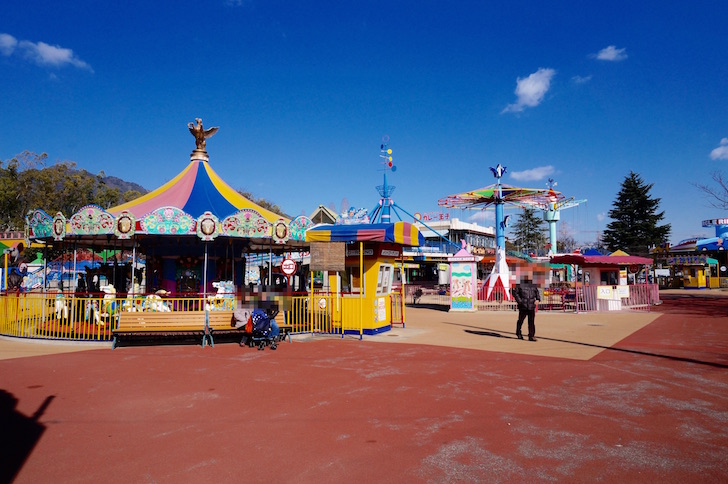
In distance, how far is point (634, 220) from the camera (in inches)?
2290

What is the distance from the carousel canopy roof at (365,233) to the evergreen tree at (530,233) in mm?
64453

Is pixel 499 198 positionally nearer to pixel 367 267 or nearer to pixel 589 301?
pixel 589 301

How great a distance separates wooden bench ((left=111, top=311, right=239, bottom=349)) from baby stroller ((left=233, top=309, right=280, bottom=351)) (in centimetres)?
36

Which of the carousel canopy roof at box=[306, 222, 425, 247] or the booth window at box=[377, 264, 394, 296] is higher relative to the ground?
the carousel canopy roof at box=[306, 222, 425, 247]

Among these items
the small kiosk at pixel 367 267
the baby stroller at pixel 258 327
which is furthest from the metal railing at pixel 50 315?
the small kiosk at pixel 367 267

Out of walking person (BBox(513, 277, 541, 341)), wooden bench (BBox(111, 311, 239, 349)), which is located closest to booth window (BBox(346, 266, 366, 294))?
wooden bench (BBox(111, 311, 239, 349))

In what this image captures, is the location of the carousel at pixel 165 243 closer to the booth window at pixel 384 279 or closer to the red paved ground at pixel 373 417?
the booth window at pixel 384 279

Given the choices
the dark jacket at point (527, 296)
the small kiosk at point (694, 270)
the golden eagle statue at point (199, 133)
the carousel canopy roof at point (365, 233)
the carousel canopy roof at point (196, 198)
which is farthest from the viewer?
the small kiosk at point (694, 270)

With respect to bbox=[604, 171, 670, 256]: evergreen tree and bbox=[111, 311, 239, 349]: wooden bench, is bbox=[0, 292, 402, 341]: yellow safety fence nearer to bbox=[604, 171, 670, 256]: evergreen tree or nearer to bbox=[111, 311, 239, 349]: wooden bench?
bbox=[111, 311, 239, 349]: wooden bench

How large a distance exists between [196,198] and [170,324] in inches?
240

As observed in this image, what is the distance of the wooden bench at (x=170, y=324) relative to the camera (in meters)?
11.2

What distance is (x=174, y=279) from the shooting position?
17.9 meters

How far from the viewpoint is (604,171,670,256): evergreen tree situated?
185 ft

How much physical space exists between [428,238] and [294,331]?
50633mm
